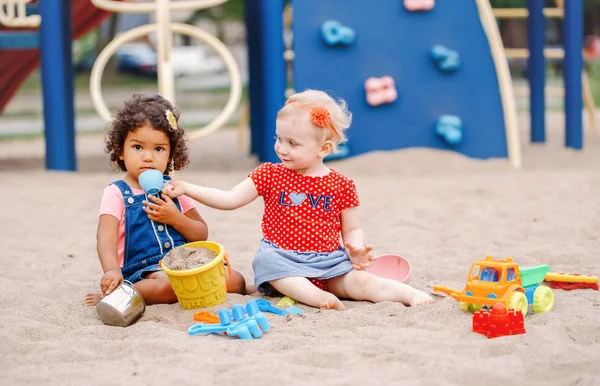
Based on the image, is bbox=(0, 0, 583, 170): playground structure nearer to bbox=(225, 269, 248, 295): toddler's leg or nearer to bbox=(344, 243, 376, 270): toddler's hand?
bbox=(225, 269, 248, 295): toddler's leg

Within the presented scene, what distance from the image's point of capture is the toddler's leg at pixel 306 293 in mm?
3320

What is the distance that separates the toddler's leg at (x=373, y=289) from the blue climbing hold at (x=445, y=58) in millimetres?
4182

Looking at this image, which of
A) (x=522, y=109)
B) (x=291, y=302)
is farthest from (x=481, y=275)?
(x=522, y=109)

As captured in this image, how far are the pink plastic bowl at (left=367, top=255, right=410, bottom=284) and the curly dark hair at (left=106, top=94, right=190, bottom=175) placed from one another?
0.90 metres

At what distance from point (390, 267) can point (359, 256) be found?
30 centimetres

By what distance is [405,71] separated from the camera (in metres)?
7.38

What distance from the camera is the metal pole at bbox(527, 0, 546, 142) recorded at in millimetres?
9266

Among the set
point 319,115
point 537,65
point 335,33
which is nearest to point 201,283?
point 319,115

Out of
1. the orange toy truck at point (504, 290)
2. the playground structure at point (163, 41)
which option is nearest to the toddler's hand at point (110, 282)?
the orange toy truck at point (504, 290)

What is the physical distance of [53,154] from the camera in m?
7.29

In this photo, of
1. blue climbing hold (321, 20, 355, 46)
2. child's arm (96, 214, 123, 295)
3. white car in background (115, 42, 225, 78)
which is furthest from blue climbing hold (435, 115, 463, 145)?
white car in background (115, 42, 225, 78)

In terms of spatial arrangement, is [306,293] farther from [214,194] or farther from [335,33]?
[335,33]

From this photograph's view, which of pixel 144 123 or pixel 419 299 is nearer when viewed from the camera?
pixel 419 299

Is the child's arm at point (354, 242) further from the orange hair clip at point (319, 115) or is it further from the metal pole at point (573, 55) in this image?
the metal pole at point (573, 55)
